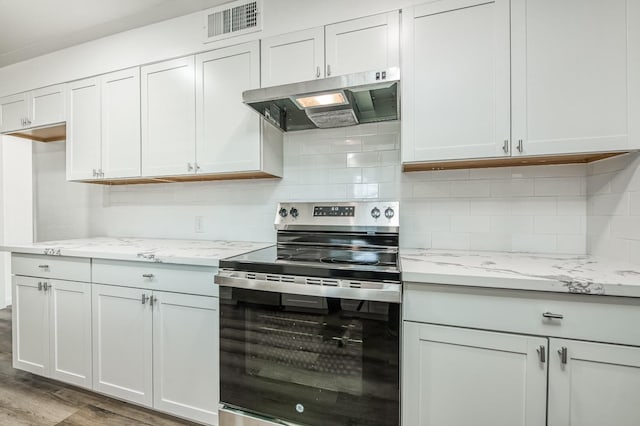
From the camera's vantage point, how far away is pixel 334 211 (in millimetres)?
1794

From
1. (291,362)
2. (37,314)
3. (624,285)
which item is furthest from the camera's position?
(37,314)

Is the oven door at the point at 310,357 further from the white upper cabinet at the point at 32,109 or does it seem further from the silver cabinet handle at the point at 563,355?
the white upper cabinet at the point at 32,109

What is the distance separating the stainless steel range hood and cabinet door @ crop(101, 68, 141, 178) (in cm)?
108

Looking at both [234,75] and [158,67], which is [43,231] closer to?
[158,67]

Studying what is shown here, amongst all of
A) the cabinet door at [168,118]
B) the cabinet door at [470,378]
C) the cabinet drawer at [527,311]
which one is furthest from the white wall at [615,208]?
the cabinet door at [168,118]

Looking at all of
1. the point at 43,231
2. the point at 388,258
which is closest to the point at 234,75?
the point at 388,258

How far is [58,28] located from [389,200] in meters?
2.87

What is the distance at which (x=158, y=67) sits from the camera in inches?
79.2

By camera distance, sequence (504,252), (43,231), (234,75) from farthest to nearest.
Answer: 1. (43,231)
2. (234,75)
3. (504,252)

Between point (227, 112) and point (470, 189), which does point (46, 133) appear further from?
point (470, 189)

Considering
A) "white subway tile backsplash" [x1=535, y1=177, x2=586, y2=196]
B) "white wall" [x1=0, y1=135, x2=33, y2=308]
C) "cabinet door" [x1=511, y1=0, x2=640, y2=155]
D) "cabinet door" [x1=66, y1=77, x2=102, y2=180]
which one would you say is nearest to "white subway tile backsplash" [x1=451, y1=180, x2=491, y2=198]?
"white subway tile backsplash" [x1=535, y1=177, x2=586, y2=196]

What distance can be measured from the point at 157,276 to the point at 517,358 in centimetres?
173

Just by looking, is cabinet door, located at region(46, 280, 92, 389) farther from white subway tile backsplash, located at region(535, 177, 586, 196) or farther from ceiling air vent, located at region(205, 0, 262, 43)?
white subway tile backsplash, located at region(535, 177, 586, 196)

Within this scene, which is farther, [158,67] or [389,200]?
[158,67]
